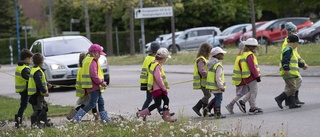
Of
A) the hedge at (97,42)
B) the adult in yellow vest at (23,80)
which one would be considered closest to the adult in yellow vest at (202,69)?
the adult in yellow vest at (23,80)

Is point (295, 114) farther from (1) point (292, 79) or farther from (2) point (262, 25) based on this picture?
(2) point (262, 25)

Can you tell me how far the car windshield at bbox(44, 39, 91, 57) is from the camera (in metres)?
21.8

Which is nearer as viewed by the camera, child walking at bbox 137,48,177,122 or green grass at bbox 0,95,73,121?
child walking at bbox 137,48,177,122

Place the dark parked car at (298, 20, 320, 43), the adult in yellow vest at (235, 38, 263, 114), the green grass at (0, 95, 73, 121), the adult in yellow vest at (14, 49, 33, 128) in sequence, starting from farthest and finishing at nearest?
the dark parked car at (298, 20, 320, 43), the green grass at (0, 95, 73, 121), the adult in yellow vest at (235, 38, 263, 114), the adult in yellow vest at (14, 49, 33, 128)

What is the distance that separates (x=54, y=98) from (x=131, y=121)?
8.15m

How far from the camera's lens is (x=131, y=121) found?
10.6 meters

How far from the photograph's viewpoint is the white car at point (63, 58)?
20.6 metres

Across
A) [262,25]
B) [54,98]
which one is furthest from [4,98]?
[262,25]

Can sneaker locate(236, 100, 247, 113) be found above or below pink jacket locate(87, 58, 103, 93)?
below

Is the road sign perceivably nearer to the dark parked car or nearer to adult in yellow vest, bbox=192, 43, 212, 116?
the dark parked car

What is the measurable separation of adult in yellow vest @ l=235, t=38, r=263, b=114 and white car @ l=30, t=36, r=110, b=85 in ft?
28.2

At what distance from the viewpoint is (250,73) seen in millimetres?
12406

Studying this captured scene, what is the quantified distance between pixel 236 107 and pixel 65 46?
949 centimetres

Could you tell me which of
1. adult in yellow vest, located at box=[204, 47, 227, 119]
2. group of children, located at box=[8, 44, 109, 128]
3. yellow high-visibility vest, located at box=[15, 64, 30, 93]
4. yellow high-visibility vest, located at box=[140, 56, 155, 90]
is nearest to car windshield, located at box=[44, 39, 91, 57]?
yellow high-visibility vest, located at box=[15, 64, 30, 93]
